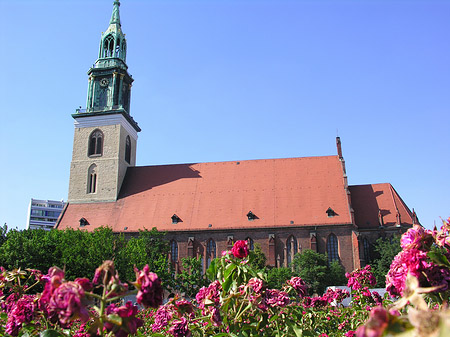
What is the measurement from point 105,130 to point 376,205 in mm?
24677

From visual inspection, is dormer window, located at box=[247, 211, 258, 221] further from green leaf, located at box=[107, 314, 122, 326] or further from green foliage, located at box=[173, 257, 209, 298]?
green leaf, located at box=[107, 314, 122, 326]

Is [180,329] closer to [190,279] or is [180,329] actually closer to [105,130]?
[190,279]

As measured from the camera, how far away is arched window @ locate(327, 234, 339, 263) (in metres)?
35.8

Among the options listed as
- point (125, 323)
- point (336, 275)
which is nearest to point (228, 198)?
point (336, 275)

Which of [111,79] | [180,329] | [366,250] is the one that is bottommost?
[180,329]

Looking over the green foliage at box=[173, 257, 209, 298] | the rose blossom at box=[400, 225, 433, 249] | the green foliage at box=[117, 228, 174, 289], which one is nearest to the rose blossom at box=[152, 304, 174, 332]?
the rose blossom at box=[400, 225, 433, 249]

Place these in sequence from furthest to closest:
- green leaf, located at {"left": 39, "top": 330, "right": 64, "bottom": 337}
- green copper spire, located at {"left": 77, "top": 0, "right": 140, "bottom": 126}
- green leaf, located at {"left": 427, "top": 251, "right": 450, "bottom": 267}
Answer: green copper spire, located at {"left": 77, "top": 0, "right": 140, "bottom": 126} → green leaf, located at {"left": 39, "top": 330, "right": 64, "bottom": 337} → green leaf, located at {"left": 427, "top": 251, "right": 450, "bottom": 267}

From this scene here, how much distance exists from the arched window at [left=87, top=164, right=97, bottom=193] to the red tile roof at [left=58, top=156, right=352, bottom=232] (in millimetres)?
1405

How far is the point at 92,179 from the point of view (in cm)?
4125

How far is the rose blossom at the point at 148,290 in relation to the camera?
2.00 m

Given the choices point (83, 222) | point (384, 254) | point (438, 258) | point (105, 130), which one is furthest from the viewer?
point (105, 130)

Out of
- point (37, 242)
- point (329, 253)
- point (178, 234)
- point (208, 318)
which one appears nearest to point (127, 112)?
point (178, 234)

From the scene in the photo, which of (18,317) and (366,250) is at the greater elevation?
(366,250)

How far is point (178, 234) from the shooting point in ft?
124
